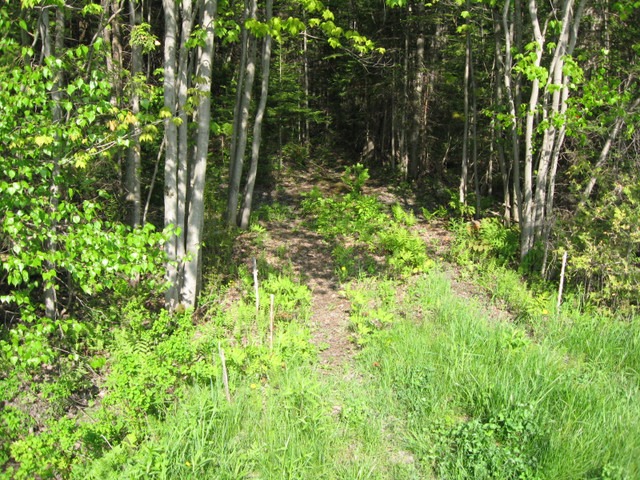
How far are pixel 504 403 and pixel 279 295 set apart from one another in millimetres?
4046

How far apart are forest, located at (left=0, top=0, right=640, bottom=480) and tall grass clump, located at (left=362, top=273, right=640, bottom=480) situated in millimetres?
26

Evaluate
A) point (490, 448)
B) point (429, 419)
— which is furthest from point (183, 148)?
point (490, 448)

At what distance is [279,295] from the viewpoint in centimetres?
760

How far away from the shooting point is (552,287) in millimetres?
7828

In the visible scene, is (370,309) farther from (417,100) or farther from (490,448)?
(417,100)

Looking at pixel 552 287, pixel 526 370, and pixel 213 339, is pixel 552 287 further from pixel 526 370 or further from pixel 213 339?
pixel 213 339

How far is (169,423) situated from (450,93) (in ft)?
49.6

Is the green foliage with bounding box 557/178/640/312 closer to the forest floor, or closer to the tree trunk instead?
the forest floor

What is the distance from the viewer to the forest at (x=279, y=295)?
13.5 ft

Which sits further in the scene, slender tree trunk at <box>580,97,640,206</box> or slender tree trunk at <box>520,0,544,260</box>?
slender tree trunk at <box>520,0,544,260</box>

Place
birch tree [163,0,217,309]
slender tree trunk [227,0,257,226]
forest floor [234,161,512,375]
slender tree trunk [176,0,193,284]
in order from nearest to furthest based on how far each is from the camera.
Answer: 1. birch tree [163,0,217,309]
2. slender tree trunk [176,0,193,284]
3. forest floor [234,161,512,375]
4. slender tree trunk [227,0,257,226]

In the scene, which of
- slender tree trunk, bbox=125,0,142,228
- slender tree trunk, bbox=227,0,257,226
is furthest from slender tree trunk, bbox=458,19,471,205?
slender tree trunk, bbox=125,0,142,228

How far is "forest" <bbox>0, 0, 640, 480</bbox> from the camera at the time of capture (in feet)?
13.5

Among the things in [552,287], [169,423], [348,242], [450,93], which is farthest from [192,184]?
[450,93]
